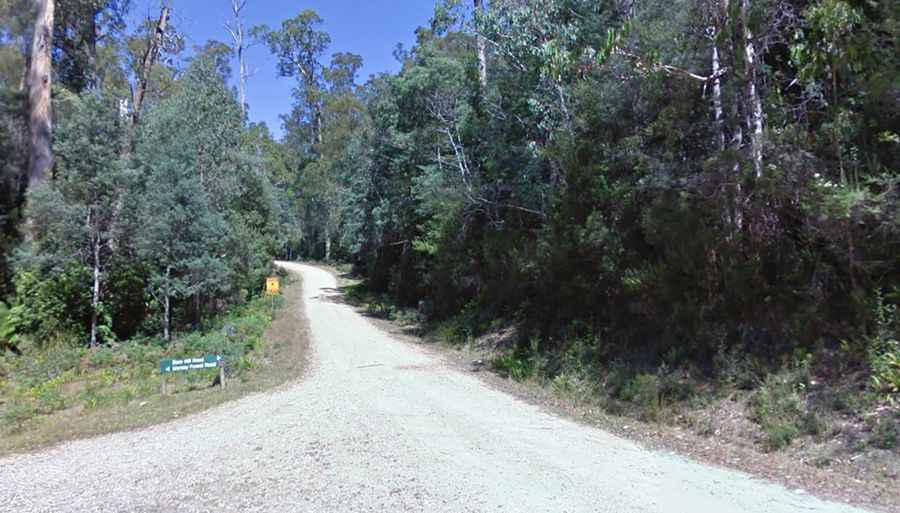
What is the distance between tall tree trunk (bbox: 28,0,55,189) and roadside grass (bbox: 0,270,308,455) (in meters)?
7.36

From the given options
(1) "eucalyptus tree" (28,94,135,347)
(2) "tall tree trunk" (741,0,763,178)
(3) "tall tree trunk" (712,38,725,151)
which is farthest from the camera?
(1) "eucalyptus tree" (28,94,135,347)

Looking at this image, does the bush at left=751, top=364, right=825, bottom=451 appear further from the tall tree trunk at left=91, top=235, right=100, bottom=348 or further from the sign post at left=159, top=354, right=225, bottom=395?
the tall tree trunk at left=91, top=235, right=100, bottom=348

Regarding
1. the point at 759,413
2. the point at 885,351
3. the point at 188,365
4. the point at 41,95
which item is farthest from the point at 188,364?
the point at 41,95

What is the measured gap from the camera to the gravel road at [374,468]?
17.2 ft

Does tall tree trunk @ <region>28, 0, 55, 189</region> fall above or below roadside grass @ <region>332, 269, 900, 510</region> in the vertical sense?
above

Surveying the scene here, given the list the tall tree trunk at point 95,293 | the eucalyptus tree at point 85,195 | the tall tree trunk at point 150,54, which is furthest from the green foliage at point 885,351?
the tall tree trunk at point 150,54

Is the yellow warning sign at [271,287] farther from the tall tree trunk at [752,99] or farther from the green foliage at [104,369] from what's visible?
the tall tree trunk at [752,99]

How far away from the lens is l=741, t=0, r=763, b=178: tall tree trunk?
29.1 ft

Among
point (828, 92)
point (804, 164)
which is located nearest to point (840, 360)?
point (804, 164)

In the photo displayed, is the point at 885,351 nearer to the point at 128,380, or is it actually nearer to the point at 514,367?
the point at 514,367

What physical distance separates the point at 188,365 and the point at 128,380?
395cm

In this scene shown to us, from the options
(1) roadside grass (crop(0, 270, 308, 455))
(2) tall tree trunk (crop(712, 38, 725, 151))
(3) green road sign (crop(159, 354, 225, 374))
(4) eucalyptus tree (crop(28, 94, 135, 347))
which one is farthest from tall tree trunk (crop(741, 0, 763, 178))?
(4) eucalyptus tree (crop(28, 94, 135, 347))

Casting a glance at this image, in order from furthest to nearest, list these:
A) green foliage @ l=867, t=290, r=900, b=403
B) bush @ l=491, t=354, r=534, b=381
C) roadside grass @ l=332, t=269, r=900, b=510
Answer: bush @ l=491, t=354, r=534, b=381
green foliage @ l=867, t=290, r=900, b=403
roadside grass @ l=332, t=269, r=900, b=510

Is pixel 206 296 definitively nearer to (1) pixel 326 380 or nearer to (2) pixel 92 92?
(2) pixel 92 92
